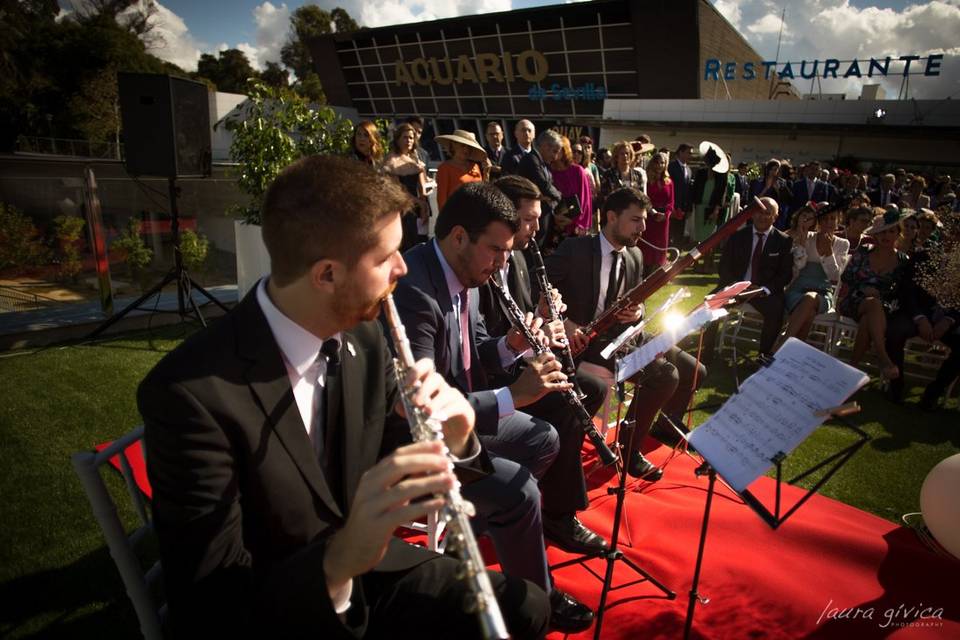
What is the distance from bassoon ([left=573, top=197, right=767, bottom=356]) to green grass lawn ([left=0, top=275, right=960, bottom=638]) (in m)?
1.93

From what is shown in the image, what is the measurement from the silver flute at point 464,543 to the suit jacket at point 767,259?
216 inches

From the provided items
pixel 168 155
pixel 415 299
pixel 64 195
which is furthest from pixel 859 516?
pixel 64 195

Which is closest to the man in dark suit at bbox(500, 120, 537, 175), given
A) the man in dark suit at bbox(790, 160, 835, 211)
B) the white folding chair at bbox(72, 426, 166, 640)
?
the white folding chair at bbox(72, 426, 166, 640)

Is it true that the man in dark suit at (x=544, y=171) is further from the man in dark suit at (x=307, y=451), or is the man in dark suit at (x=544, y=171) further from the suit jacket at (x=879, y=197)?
the suit jacket at (x=879, y=197)

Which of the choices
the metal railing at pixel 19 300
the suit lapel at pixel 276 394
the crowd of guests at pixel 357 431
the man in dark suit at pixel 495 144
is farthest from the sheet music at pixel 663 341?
the metal railing at pixel 19 300

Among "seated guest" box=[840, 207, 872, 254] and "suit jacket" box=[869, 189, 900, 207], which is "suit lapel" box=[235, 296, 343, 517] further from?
"suit jacket" box=[869, 189, 900, 207]

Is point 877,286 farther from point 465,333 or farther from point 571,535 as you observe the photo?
point 465,333

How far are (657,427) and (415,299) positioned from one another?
293cm

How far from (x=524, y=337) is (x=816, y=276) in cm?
495

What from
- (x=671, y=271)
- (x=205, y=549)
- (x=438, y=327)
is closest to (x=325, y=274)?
(x=205, y=549)

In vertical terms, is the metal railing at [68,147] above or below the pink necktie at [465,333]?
above

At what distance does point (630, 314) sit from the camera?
12.0ft

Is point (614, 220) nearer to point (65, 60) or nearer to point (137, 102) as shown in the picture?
point (137, 102)

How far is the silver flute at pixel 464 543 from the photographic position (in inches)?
39.2
